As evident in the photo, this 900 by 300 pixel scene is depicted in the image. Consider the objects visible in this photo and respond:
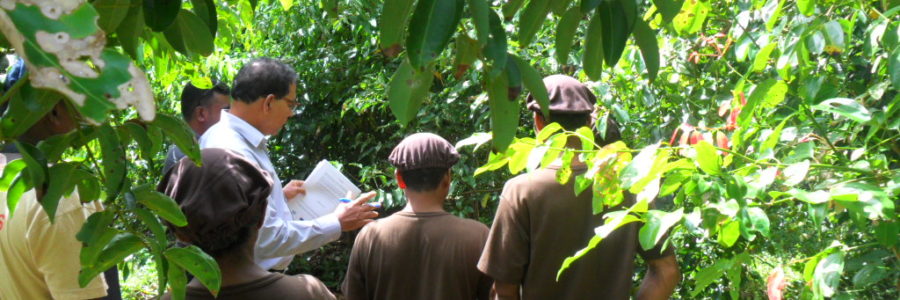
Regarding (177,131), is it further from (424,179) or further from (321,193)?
(321,193)

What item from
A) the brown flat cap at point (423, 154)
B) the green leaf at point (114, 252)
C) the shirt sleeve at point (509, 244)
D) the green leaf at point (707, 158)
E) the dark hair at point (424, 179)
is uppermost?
the green leaf at point (114, 252)

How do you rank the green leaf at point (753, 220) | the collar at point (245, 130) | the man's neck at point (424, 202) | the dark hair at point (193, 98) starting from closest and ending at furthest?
1. the green leaf at point (753, 220)
2. the man's neck at point (424, 202)
3. the collar at point (245, 130)
4. the dark hair at point (193, 98)

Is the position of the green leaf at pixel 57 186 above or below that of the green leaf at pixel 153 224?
above

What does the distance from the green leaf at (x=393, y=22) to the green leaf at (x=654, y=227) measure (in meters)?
1.08

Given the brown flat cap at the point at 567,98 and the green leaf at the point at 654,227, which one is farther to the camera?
the brown flat cap at the point at 567,98

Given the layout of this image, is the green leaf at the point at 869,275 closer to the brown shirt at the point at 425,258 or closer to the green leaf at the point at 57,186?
the brown shirt at the point at 425,258

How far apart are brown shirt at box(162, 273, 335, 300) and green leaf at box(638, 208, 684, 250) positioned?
887 mm

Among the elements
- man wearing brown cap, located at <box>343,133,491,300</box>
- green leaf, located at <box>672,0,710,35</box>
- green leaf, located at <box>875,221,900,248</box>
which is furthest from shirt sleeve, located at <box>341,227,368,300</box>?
green leaf, located at <box>875,221,900,248</box>

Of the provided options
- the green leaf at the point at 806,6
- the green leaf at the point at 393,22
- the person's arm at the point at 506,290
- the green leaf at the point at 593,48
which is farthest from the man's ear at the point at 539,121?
the green leaf at the point at 393,22

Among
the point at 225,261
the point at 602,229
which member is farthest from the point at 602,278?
the point at 225,261

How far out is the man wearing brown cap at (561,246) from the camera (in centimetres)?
331

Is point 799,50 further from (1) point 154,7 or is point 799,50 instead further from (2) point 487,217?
(2) point 487,217

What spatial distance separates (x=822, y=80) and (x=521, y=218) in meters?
1.16


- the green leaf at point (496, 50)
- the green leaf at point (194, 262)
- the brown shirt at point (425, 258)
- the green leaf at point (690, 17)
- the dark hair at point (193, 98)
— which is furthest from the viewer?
the dark hair at point (193, 98)
